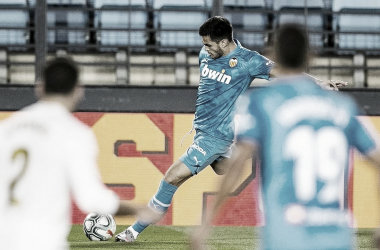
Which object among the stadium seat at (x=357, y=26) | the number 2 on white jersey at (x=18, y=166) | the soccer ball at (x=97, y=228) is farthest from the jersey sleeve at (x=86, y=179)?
the stadium seat at (x=357, y=26)

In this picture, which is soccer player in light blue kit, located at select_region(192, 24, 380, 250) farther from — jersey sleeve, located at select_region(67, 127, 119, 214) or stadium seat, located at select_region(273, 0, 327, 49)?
stadium seat, located at select_region(273, 0, 327, 49)

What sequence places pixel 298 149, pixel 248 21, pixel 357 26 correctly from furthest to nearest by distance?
pixel 357 26 → pixel 248 21 → pixel 298 149

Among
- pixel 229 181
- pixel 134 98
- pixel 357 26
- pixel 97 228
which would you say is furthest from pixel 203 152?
pixel 357 26

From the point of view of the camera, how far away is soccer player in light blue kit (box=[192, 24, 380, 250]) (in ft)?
9.62

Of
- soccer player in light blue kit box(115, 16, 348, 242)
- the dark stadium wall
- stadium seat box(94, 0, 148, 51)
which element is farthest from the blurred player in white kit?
stadium seat box(94, 0, 148, 51)

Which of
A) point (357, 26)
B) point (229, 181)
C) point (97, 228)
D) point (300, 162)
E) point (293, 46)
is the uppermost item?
point (357, 26)

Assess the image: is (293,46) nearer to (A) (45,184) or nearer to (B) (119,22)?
(A) (45,184)

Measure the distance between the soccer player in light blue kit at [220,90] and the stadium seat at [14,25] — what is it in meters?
4.19

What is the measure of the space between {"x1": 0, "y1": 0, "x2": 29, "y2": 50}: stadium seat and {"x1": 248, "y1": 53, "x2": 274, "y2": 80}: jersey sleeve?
448cm

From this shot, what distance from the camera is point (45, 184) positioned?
300 centimetres

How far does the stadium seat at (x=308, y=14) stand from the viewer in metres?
11.1

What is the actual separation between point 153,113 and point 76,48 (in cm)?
169

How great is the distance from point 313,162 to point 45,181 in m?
0.95

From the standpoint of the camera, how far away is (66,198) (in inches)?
120
